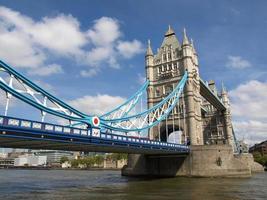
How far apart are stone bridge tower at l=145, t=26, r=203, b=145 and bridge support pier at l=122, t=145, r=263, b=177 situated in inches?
235

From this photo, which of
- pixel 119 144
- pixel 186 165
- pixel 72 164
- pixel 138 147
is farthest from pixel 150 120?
pixel 72 164

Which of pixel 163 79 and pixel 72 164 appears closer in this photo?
pixel 163 79

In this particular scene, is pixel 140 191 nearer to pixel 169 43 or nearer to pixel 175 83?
pixel 175 83

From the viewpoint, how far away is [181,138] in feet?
187

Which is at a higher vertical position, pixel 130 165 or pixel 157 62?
pixel 157 62

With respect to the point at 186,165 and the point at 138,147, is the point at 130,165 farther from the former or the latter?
the point at 138,147

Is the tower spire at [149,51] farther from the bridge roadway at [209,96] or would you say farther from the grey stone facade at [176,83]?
the bridge roadway at [209,96]

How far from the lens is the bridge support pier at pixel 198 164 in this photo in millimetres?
45750

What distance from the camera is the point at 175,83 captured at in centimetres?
6059

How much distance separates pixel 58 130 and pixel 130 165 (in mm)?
31622

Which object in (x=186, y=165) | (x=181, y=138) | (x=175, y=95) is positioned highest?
(x=175, y=95)

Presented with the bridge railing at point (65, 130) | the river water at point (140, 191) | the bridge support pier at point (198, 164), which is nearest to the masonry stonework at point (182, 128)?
the bridge support pier at point (198, 164)

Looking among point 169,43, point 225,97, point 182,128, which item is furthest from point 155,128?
point 225,97

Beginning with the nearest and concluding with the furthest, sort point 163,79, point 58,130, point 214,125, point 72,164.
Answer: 1. point 58,130
2. point 163,79
3. point 214,125
4. point 72,164
